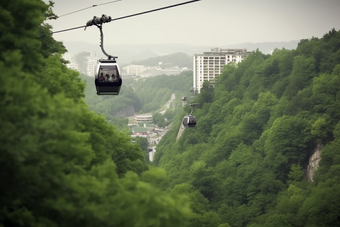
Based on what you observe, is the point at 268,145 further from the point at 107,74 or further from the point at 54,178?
the point at 54,178

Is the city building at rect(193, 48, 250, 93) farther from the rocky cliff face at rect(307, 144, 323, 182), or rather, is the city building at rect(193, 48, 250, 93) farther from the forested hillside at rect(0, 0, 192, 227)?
the forested hillside at rect(0, 0, 192, 227)

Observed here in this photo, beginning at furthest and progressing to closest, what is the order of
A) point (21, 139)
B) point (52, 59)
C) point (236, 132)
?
point (236, 132)
point (52, 59)
point (21, 139)

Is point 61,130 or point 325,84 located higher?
point 61,130

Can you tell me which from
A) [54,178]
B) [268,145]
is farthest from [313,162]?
[54,178]

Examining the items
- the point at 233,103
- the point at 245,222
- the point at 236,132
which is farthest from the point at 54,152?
the point at 233,103

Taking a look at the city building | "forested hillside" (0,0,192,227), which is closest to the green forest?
"forested hillside" (0,0,192,227)

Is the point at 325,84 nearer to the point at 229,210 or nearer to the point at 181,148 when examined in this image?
the point at 229,210

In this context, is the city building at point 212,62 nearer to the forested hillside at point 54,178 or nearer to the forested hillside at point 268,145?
the forested hillside at point 268,145
